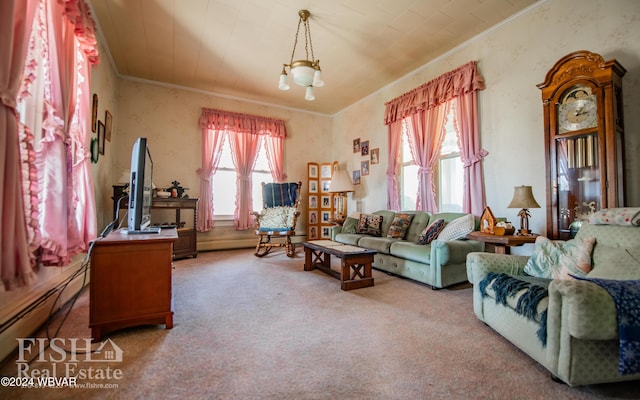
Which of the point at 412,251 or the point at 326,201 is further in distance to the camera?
the point at 326,201

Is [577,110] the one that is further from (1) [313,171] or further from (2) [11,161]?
(1) [313,171]

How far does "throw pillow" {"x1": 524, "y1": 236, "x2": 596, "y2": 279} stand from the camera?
1739 mm

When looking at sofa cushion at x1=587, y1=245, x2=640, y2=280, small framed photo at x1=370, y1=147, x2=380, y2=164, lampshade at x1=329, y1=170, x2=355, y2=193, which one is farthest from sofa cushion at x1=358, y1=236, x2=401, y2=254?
sofa cushion at x1=587, y1=245, x2=640, y2=280

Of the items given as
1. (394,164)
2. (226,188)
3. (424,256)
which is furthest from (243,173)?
(424,256)

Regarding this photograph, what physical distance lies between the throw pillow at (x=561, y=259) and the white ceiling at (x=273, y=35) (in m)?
2.58

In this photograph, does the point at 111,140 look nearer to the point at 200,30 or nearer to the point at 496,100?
the point at 200,30

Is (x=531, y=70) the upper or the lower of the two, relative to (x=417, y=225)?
upper

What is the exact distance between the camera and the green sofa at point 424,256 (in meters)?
2.86

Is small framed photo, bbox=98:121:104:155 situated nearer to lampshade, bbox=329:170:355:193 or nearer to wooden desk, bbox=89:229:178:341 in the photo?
wooden desk, bbox=89:229:178:341

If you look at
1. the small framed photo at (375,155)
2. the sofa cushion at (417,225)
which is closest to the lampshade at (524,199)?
the sofa cushion at (417,225)

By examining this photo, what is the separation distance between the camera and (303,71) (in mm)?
2959

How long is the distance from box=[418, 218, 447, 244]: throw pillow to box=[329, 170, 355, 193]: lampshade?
2113 mm

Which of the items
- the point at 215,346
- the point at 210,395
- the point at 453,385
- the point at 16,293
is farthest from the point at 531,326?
the point at 16,293

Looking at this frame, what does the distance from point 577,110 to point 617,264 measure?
1.56 m
